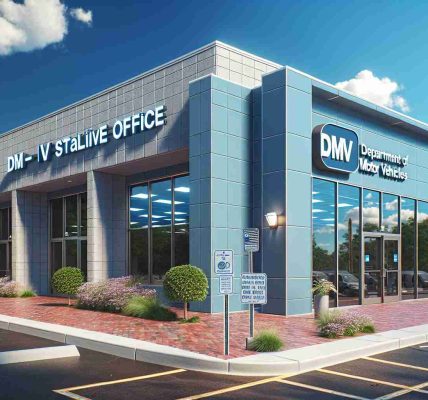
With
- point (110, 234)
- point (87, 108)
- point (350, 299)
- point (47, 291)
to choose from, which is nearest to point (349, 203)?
point (350, 299)

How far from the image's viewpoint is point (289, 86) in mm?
15602

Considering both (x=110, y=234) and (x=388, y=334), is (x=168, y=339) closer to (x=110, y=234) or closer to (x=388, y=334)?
(x=388, y=334)

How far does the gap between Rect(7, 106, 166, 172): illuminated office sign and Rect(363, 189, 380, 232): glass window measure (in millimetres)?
7575

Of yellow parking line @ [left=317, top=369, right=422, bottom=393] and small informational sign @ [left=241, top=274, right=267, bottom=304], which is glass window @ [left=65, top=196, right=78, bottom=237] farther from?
yellow parking line @ [left=317, top=369, right=422, bottom=393]

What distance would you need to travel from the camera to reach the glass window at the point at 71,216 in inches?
956

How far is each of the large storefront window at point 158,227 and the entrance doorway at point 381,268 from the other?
627 centimetres

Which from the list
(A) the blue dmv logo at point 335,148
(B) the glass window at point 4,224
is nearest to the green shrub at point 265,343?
(A) the blue dmv logo at point 335,148

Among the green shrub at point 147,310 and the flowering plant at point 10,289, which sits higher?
the green shrub at point 147,310

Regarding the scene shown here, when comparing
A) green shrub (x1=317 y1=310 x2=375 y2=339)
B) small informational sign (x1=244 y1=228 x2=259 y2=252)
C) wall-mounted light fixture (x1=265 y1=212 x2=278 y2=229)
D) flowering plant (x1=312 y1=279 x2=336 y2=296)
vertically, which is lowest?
green shrub (x1=317 y1=310 x2=375 y2=339)

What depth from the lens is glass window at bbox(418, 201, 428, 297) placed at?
21672mm

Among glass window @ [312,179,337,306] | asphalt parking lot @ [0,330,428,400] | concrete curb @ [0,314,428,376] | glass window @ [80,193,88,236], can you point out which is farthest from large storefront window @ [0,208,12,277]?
Answer: asphalt parking lot @ [0,330,428,400]

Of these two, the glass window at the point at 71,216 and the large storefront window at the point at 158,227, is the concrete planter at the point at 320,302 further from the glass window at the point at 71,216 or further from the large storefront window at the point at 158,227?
the glass window at the point at 71,216

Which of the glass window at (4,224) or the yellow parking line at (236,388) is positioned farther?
the glass window at (4,224)

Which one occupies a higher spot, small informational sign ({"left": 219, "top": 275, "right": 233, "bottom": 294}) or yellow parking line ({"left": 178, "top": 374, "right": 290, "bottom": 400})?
small informational sign ({"left": 219, "top": 275, "right": 233, "bottom": 294})
